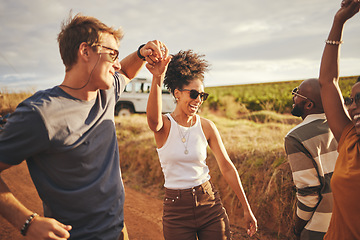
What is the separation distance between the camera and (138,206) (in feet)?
18.4

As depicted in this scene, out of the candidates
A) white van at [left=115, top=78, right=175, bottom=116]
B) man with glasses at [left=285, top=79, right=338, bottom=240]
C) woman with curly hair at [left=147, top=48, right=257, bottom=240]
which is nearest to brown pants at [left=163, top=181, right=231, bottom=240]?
woman with curly hair at [left=147, top=48, right=257, bottom=240]

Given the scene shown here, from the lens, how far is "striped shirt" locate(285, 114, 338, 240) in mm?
2432

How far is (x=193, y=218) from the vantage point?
2459 millimetres

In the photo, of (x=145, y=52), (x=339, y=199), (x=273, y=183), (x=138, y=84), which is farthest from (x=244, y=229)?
(x=138, y=84)

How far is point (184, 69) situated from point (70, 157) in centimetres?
153

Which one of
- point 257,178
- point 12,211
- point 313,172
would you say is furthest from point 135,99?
point 12,211

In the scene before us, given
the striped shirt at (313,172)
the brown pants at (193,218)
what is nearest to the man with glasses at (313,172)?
the striped shirt at (313,172)

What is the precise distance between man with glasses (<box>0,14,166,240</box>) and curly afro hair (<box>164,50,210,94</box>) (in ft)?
2.99

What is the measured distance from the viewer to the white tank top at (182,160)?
2.51 meters

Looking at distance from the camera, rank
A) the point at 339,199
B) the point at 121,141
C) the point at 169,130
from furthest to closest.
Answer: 1. the point at 121,141
2. the point at 169,130
3. the point at 339,199

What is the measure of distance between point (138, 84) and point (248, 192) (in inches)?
469

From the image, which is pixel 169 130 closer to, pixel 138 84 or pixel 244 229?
pixel 244 229

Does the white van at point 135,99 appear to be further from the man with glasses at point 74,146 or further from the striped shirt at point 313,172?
the man with glasses at point 74,146

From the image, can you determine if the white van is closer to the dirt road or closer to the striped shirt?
the dirt road
